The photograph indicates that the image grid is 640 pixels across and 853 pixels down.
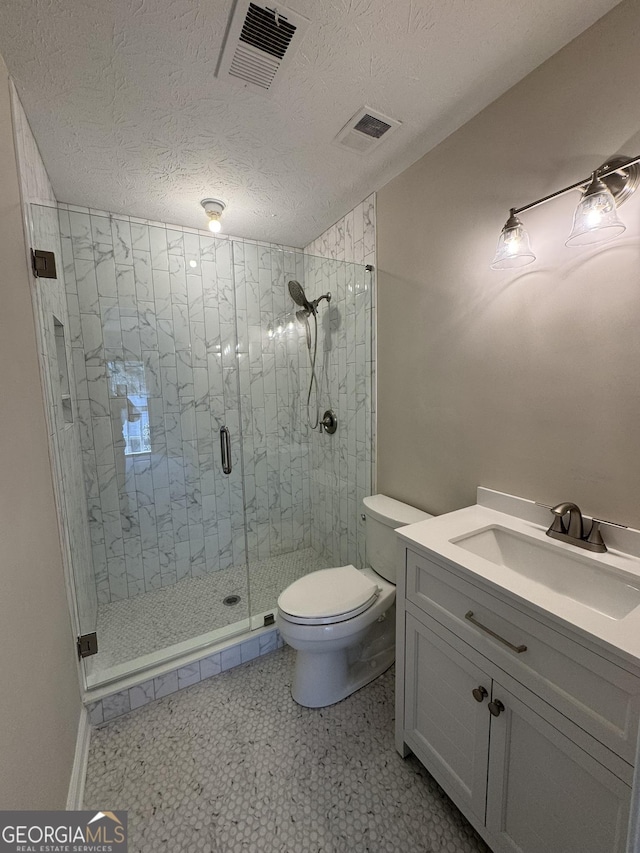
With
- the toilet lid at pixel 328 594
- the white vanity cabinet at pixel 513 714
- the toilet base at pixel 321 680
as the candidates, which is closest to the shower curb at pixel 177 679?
the toilet base at pixel 321 680

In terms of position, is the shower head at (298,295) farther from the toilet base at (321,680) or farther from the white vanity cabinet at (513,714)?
the toilet base at (321,680)

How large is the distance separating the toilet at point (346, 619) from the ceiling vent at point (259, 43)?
1779 millimetres

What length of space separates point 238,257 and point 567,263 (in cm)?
200

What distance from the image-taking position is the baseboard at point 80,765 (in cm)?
111

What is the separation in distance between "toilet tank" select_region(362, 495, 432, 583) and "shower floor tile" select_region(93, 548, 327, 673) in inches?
30.0

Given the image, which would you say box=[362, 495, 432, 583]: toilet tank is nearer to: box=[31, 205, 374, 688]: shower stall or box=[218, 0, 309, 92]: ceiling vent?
box=[31, 205, 374, 688]: shower stall

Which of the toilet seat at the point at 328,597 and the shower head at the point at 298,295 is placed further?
the shower head at the point at 298,295

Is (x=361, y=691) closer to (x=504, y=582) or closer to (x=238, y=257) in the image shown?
(x=504, y=582)

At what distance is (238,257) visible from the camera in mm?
2396

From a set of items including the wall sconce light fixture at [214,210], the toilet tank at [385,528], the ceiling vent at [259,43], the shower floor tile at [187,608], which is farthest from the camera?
the wall sconce light fixture at [214,210]

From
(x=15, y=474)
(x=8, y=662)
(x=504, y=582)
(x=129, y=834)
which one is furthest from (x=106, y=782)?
(x=504, y=582)

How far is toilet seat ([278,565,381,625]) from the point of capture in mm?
1425

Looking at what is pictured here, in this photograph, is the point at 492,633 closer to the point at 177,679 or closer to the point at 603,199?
the point at 603,199

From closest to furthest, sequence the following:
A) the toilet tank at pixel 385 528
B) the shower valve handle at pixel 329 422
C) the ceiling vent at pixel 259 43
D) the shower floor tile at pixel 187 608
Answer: the ceiling vent at pixel 259 43 < the toilet tank at pixel 385 528 < the shower floor tile at pixel 187 608 < the shower valve handle at pixel 329 422
